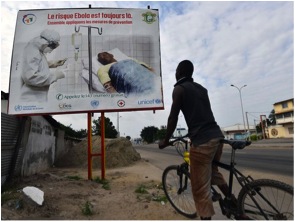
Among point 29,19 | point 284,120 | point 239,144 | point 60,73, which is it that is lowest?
point 239,144

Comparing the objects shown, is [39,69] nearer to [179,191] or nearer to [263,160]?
[179,191]

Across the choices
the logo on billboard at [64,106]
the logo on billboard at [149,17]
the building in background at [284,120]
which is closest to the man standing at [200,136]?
the logo on billboard at [64,106]

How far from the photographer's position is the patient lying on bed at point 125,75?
776 centimetres

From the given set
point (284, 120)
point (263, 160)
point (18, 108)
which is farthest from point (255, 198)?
point (284, 120)

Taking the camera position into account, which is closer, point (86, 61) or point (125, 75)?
point (86, 61)

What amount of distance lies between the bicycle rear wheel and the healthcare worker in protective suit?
4453 millimetres

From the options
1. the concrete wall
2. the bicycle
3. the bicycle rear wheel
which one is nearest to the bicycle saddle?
the bicycle

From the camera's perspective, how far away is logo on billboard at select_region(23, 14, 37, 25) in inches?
308

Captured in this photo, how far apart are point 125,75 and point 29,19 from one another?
3.02m

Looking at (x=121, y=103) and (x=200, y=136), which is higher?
(x=121, y=103)

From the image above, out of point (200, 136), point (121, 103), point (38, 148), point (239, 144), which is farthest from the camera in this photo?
point (38, 148)

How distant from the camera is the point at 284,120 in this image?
181 ft

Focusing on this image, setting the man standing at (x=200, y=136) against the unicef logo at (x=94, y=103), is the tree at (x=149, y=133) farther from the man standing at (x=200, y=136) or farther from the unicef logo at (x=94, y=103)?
the man standing at (x=200, y=136)

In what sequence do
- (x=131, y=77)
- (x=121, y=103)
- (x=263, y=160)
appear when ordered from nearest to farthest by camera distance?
1. (x=121, y=103)
2. (x=131, y=77)
3. (x=263, y=160)
